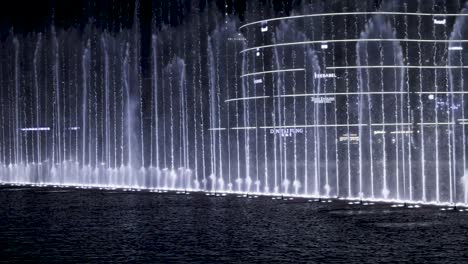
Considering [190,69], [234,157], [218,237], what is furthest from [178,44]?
[218,237]

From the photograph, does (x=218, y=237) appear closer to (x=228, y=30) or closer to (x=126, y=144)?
(x=126, y=144)

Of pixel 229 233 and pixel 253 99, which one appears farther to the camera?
pixel 253 99

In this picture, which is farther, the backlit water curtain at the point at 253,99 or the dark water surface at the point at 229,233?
the backlit water curtain at the point at 253,99

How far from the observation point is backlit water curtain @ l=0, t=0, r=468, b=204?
3706 centimetres

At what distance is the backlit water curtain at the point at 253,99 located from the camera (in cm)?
3706

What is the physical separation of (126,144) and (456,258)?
2799 centimetres

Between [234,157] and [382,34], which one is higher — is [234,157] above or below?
below

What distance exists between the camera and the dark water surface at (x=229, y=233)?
34.9 feet

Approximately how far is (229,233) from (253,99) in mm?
44136

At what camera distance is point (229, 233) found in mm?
13250

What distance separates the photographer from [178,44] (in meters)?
39.3

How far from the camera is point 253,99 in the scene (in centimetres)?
5719

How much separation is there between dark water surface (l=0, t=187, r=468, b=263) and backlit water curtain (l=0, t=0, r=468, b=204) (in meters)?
15.4

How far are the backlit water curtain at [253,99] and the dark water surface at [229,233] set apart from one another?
15405 millimetres
